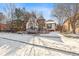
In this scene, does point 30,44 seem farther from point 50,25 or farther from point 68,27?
point 68,27

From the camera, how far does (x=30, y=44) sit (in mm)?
1818

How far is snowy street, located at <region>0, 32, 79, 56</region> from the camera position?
179 centimetres

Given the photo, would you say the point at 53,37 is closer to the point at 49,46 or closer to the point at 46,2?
the point at 49,46

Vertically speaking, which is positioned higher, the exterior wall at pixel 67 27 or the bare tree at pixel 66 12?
the bare tree at pixel 66 12

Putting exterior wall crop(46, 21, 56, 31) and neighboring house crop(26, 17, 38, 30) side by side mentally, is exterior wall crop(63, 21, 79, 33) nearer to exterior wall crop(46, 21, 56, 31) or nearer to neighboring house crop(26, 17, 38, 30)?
exterior wall crop(46, 21, 56, 31)

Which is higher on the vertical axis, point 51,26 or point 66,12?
point 66,12

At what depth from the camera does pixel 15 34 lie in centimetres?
183

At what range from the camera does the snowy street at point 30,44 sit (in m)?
1.79

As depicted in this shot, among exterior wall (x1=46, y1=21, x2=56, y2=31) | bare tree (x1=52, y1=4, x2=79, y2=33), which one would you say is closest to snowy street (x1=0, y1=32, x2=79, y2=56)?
exterior wall (x1=46, y1=21, x2=56, y2=31)

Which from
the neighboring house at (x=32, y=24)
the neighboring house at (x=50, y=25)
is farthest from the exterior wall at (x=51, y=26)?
the neighboring house at (x=32, y=24)

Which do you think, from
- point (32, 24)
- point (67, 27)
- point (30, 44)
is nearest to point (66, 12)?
point (67, 27)

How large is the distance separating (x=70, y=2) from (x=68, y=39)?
35 cm

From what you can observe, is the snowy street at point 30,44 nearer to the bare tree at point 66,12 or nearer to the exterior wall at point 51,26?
the exterior wall at point 51,26

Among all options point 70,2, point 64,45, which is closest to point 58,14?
point 70,2
